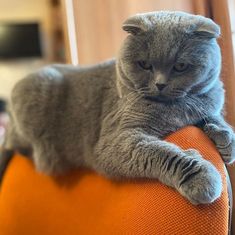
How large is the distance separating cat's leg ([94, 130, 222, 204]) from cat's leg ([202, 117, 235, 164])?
8 cm

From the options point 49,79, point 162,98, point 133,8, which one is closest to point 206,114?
point 162,98

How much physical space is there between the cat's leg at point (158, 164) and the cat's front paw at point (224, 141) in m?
0.08

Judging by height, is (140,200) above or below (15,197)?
above

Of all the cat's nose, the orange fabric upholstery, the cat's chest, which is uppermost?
the cat's nose

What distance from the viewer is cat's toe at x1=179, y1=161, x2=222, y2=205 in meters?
0.70

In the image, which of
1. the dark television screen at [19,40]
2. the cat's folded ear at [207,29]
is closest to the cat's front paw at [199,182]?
the cat's folded ear at [207,29]

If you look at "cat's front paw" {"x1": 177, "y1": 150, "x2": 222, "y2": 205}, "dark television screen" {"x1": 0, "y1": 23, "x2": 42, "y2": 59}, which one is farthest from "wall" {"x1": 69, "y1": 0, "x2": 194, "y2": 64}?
"dark television screen" {"x1": 0, "y1": 23, "x2": 42, "y2": 59}

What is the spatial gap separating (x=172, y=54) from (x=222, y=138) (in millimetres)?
208

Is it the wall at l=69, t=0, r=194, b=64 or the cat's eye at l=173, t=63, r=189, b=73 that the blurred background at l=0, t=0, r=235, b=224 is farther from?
the cat's eye at l=173, t=63, r=189, b=73

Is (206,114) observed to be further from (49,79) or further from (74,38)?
(74,38)

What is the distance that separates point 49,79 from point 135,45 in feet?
1.32

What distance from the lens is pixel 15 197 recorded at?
1.22 m

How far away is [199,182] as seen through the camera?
2.36 ft

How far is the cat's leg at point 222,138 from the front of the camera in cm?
83
